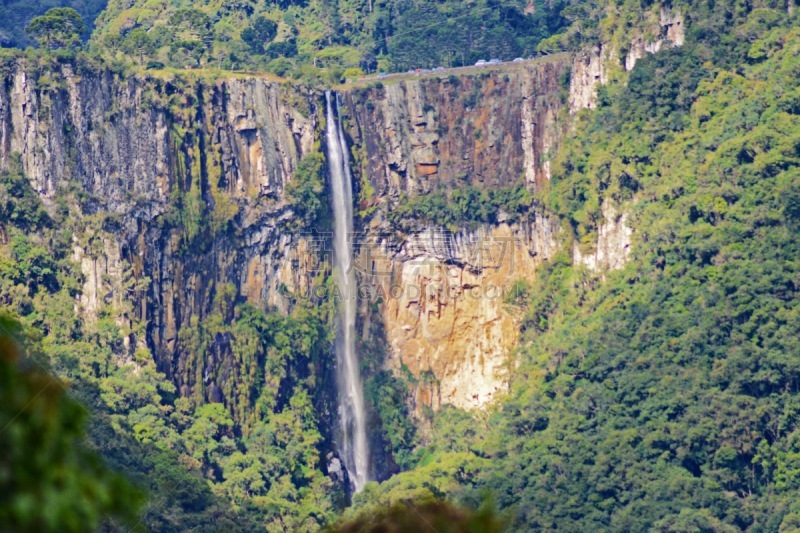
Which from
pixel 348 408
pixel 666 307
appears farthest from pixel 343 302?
pixel 666 307

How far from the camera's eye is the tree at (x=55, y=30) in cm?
4666

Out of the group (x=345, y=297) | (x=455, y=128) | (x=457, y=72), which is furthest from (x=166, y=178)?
(x=457, y=72)

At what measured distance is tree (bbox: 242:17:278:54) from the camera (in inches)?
2265

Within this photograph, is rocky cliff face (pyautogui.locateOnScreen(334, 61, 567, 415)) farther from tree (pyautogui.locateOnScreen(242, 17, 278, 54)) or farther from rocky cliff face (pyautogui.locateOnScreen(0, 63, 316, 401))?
tree (pyautogui.locateOnScreen(242, 17, 278, 54))

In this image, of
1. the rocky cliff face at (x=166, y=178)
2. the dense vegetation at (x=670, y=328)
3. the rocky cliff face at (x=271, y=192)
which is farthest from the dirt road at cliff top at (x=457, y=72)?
the dense vegetation at (x=670, y=328)

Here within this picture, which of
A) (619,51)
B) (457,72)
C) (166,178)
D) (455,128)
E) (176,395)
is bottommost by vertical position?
(176,395)

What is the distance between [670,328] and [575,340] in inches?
133

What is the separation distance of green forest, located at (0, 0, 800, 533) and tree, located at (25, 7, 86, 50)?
0.06 metres

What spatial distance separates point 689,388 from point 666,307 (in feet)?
9.57

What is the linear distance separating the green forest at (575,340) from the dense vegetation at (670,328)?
6 centimetres

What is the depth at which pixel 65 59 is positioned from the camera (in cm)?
4188

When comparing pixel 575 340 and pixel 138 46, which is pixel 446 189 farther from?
pixel 138 46

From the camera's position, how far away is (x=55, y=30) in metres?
46.9

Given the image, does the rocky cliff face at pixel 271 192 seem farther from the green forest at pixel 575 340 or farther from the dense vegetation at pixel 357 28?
the dense vegetation at pixel 357 28
